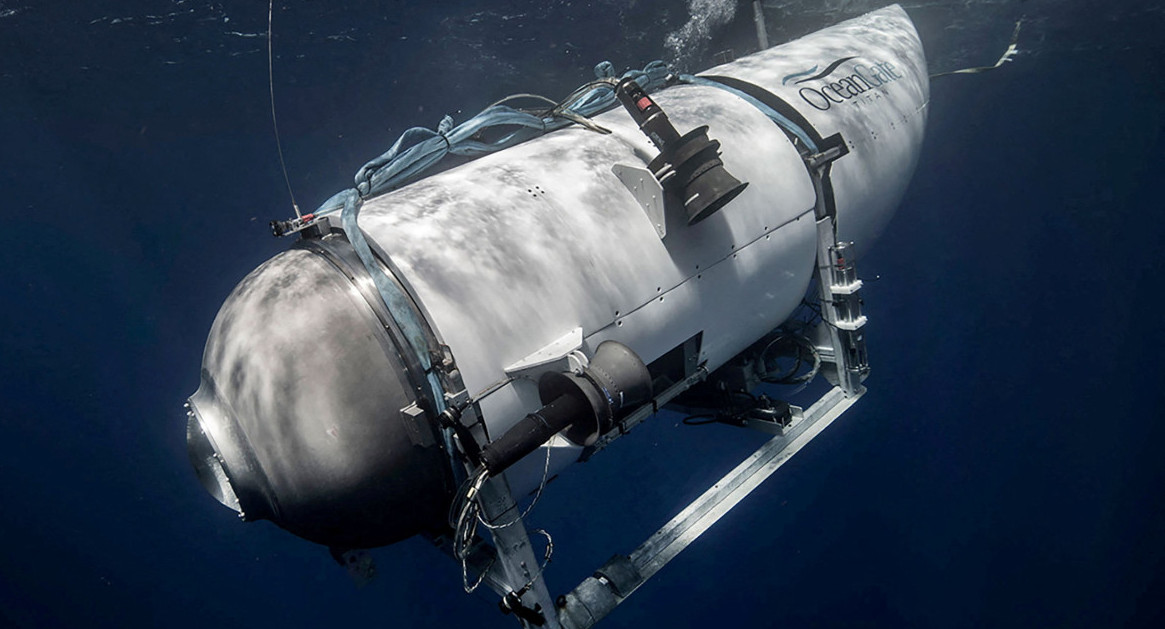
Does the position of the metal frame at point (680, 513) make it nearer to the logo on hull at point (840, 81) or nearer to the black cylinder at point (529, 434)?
the black cylinder at point (529, 434)

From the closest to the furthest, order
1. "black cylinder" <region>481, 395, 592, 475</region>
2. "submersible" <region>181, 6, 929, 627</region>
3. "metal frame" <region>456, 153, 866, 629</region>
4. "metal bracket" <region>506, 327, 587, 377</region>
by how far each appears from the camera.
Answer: "black cylinder" <region>481, 395, 592, 475</region> < "submersible" <region>181, 6, 929, 627</region> < "metal bracket" <region>506, 327, 587, 377</region> < "metal frame" <region>456, 153, 866, 629</region>

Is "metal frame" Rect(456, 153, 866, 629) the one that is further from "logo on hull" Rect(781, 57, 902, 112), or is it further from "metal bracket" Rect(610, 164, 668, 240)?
"metal bracket" Rect(610, 164, 668, 240)

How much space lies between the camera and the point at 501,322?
2512 millimetres

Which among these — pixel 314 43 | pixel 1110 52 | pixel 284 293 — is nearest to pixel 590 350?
pixel 284 293

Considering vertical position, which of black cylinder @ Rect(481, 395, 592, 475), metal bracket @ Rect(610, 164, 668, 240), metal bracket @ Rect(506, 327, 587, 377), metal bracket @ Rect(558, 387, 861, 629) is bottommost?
metal bracket @ Rect(558, 387, 861, 629)

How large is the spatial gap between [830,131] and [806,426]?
7.43 feet

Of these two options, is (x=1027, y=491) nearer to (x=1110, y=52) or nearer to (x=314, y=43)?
(x=1110, y=52)

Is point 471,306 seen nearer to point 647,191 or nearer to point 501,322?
point 501,322

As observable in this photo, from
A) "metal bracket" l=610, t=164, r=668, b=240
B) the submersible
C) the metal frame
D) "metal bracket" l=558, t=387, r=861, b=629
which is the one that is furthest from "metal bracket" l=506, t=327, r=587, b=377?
"metal bracket" l=558, t=387, r=861, b=629

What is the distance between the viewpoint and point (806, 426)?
13.6ft

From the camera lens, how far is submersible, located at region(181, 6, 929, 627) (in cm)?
229

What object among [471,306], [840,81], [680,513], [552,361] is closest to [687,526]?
[680,513]

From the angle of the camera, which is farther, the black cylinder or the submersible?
the submersible

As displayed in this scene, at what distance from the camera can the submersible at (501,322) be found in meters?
2.29
